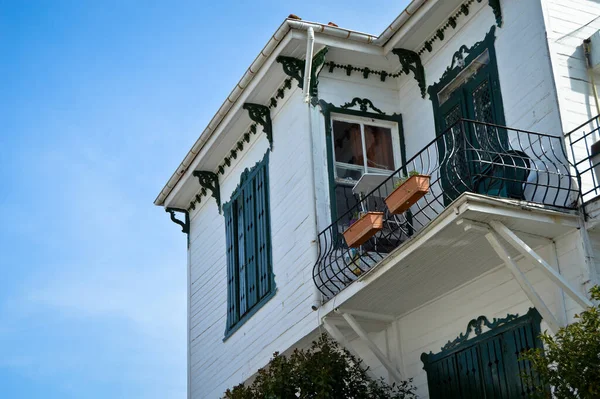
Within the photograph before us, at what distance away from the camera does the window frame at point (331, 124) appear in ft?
46.1

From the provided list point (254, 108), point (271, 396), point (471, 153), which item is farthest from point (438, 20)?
point (271, 396)

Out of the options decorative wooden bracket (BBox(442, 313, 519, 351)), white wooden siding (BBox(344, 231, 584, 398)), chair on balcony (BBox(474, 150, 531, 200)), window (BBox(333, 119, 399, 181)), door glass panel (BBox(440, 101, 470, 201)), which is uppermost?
window (BBox(333, 119, 399, 181))

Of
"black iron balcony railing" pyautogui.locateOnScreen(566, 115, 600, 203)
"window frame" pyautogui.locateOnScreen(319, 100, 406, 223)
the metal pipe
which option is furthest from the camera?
the metal pipe

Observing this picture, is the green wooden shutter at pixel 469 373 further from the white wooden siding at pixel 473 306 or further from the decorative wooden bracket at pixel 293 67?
the decorative wooden bracket at pixel 293 67

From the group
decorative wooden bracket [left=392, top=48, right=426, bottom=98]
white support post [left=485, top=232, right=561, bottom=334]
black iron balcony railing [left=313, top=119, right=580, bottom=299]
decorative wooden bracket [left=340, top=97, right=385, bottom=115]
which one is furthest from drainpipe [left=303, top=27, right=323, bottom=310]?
white support post [left=485, top=232, right=561, bottom=334]

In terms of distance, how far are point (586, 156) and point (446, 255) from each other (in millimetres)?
1855

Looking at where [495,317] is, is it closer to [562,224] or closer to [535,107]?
[562,224]

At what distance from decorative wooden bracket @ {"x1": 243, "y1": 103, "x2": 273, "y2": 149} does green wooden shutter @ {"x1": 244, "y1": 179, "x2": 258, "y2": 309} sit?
1029mm

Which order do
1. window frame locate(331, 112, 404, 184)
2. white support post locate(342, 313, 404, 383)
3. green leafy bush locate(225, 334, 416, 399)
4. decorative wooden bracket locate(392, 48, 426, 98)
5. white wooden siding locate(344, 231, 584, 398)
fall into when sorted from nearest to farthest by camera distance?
white wooden siding locate(344, 231, 584, 398) → green leafy bush locate(225, 334, 416, 399) → white support post locate(342, 313, 404, 383) → window frame locate(331, 112, 404, 184) → decorative wooden bracket locate(392, 48, 426, 98)

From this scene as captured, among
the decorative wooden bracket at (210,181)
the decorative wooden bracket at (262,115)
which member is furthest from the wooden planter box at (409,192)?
the decorative wooden bracket at (210,181)

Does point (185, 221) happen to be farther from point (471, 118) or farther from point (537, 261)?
point (537, 261)

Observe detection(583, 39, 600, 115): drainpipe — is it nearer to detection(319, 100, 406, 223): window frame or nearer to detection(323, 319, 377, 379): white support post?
detection(319, 100, 406, 223): window frame

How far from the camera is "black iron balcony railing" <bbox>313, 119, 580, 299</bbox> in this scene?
1112cm

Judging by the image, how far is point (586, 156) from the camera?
11.3 metres
